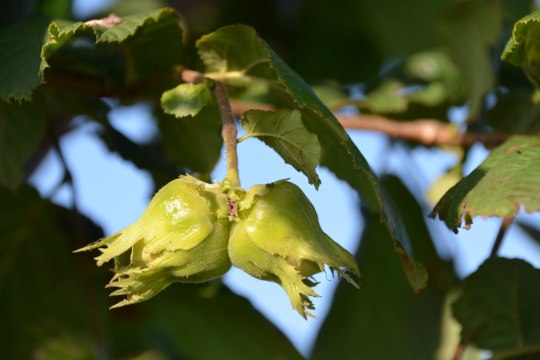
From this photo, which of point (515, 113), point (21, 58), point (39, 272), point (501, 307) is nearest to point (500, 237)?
point (501, 307)

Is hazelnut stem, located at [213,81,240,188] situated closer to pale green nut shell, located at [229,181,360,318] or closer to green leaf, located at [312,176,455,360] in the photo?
pale green nut shell, located at [229,181,360,318]

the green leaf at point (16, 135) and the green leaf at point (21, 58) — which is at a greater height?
the green leaf at point (21, 58)

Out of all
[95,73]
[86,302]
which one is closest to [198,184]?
[95,73]

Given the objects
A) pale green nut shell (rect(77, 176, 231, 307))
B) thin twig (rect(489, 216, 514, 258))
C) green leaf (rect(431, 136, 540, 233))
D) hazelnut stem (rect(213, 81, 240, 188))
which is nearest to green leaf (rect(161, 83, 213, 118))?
hazelnut stem (rect(213, 81, 240, 188))

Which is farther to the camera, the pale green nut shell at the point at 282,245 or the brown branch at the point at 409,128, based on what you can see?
the brown branch at the point at 409,128

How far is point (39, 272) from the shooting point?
146cm

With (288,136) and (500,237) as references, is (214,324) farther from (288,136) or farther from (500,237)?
(288,136)

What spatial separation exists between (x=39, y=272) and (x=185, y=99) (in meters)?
0.62

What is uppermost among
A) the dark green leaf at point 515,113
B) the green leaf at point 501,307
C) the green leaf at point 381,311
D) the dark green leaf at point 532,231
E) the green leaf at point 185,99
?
the green leaf at point 185,99

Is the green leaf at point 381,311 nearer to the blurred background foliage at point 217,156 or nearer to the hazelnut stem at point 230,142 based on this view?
the blurred background foliage at point 217,156

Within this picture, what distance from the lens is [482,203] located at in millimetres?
859

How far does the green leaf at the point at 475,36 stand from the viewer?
4.64 ft

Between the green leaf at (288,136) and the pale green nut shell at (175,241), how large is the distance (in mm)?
99

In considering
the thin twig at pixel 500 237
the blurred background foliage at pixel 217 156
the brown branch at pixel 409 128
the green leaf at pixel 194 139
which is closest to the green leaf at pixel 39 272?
the blurred background foliage at pixel 217 156
